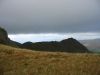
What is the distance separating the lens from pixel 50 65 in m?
60.3

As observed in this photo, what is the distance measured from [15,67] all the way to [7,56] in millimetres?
10957

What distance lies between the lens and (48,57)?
6938cm

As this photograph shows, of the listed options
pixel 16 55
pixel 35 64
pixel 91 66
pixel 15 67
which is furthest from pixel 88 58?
pixel 16 55

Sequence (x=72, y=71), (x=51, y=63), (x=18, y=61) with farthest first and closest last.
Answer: (x=18, y=61)
(x=51, y=63)
(x=72, y=71)

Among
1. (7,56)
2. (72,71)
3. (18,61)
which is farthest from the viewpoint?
(7,56)

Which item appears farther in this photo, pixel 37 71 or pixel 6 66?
pixel 6 66

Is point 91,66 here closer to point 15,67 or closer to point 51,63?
point 51,63

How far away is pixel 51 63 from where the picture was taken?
61781 mm

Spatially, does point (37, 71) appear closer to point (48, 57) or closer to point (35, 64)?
point (35, 64)

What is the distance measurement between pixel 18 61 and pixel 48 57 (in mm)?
6873

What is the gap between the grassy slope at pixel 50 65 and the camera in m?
56.2

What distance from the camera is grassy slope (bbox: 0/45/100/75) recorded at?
56.2m

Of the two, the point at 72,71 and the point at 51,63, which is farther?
the point at 51,63

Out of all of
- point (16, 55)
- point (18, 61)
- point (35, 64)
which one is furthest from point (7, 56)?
point (35, 64)
